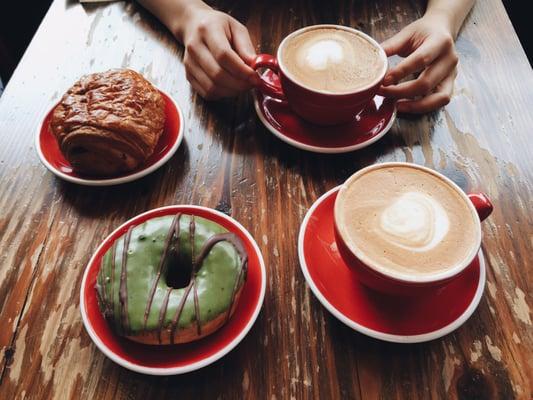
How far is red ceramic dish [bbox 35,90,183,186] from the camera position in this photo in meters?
0.94

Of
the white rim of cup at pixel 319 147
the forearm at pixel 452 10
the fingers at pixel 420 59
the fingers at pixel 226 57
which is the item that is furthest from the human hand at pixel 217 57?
the forearm at pixel 452 10

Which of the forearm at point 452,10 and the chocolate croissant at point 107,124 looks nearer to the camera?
the chocolate croissant at point 107,124

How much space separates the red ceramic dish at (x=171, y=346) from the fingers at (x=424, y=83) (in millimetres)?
583

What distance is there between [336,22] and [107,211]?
3.12ft

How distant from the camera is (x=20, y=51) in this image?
2.20 metres

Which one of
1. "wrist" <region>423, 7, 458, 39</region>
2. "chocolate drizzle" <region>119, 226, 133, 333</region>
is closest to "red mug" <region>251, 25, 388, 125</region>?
"wrist" <region>423, 7, 458, 39</region>

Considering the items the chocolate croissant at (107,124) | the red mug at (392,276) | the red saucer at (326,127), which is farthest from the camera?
the red saucer at (326,127)

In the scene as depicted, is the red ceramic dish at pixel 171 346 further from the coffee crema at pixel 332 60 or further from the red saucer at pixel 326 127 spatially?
the coffee crema at pixel 332 60

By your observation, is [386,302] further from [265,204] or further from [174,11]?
[174,11]

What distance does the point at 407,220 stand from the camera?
739mm

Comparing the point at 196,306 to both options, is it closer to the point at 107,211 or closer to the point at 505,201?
the point at 107,211

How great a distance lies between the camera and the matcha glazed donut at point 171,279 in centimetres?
67

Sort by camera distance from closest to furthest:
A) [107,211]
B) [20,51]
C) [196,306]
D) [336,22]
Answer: [196,306], [107,211], [336,22], [20,51]

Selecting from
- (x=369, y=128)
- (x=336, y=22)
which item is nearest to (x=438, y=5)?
(x=336, y=22)
